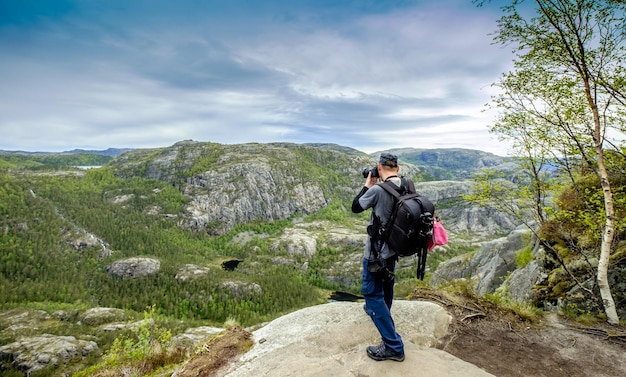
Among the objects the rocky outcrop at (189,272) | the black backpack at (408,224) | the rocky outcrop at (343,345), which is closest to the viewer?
the black backpack at (408,224)

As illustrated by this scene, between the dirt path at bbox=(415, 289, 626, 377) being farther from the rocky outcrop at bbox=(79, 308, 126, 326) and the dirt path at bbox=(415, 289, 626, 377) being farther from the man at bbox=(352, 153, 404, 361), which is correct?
the rocky outcrop at bbox=(79, 308, 126, 326)

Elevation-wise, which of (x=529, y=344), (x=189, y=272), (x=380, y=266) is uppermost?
(x=380, y=266)

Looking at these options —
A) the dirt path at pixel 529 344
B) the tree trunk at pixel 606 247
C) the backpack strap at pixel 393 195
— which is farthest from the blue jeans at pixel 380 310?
the tree trunk at pixel 606 247

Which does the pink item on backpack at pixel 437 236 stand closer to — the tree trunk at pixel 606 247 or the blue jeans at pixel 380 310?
the blue jeans at pixel 380 310

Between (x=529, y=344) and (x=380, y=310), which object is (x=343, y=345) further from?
(x=529, y=344)

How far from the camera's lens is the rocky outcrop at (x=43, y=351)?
3789 inches

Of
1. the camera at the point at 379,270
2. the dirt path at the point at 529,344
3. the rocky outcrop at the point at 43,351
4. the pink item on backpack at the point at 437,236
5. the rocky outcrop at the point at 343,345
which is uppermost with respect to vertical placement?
the pink item on backpack at the point at 437,236

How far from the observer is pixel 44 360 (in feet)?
318

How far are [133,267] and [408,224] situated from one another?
8756 inches

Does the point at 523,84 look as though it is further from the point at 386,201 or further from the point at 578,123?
the point at 386,201

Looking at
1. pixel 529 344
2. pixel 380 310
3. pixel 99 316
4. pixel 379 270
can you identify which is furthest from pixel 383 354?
pixel 99 316

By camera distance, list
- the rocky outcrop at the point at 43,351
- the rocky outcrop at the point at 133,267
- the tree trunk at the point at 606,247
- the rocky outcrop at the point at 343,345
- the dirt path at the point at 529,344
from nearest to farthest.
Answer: the rocky outcrop at the point at 343,345 → the dirt path at the point at 529,344 → the tree trunk at the point at 606,247 → the rocky outcrop at the point at 43,351 → the rocky outcrop at the point at 133,267

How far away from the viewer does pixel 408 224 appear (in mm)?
6043

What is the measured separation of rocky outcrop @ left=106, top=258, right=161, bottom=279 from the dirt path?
698 feet
